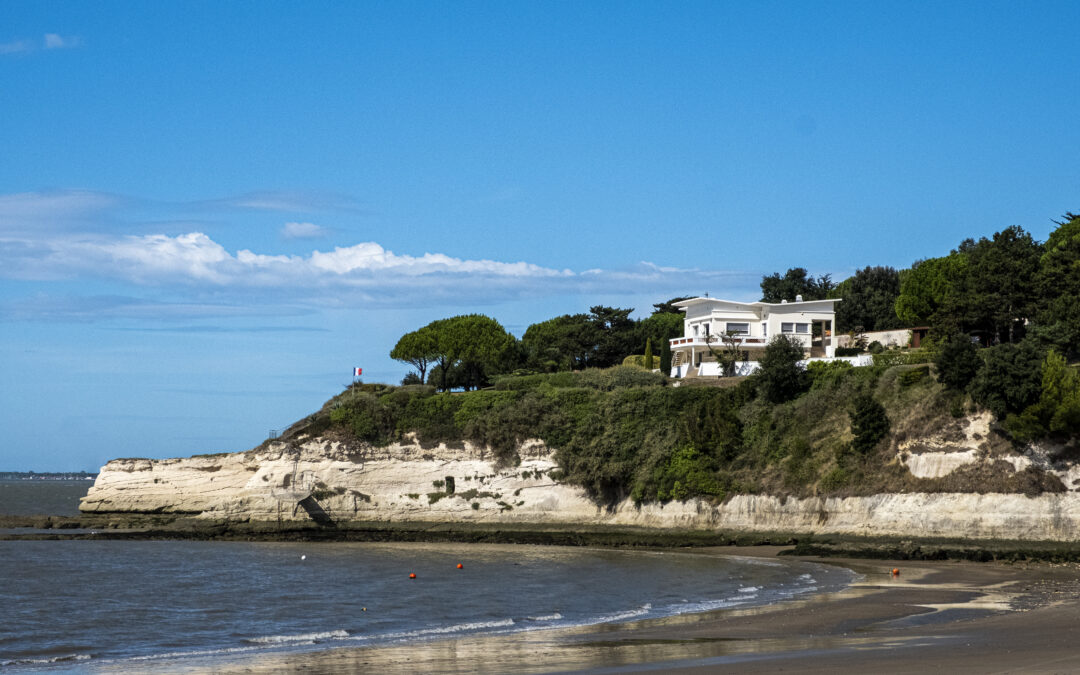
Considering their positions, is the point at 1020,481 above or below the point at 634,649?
above

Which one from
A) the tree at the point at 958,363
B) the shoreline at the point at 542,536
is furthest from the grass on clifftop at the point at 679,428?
the shoreline at the point at 542,536

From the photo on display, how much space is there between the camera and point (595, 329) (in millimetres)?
91312

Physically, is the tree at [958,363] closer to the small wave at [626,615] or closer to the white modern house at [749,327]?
the white modern house at [749,327]

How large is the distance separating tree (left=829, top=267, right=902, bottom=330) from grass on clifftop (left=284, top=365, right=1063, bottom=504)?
3114 centimetres

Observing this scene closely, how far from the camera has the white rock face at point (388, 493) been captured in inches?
2009

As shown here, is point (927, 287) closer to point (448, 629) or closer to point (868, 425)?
point (868, 425)

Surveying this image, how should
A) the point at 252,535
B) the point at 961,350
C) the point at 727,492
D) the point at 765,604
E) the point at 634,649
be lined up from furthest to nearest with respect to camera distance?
the point at 252,535
the point at 727,492
the point at 961,350
the point at 765,604
the point at 634,649

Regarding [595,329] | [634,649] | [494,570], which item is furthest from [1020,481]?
[595,329]

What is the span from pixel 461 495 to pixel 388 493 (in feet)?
15.4

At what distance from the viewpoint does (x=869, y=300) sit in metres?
89.9

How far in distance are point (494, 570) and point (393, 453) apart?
22833 mm

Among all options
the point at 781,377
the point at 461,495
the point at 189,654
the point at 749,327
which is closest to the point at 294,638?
the point at 189,654

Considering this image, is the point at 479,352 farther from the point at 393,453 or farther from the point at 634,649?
the point at 634,649

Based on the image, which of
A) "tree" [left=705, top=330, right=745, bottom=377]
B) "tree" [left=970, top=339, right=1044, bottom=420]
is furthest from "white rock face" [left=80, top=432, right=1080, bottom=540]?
"tree" [left=705, top=330, right=745, bottom=377]
